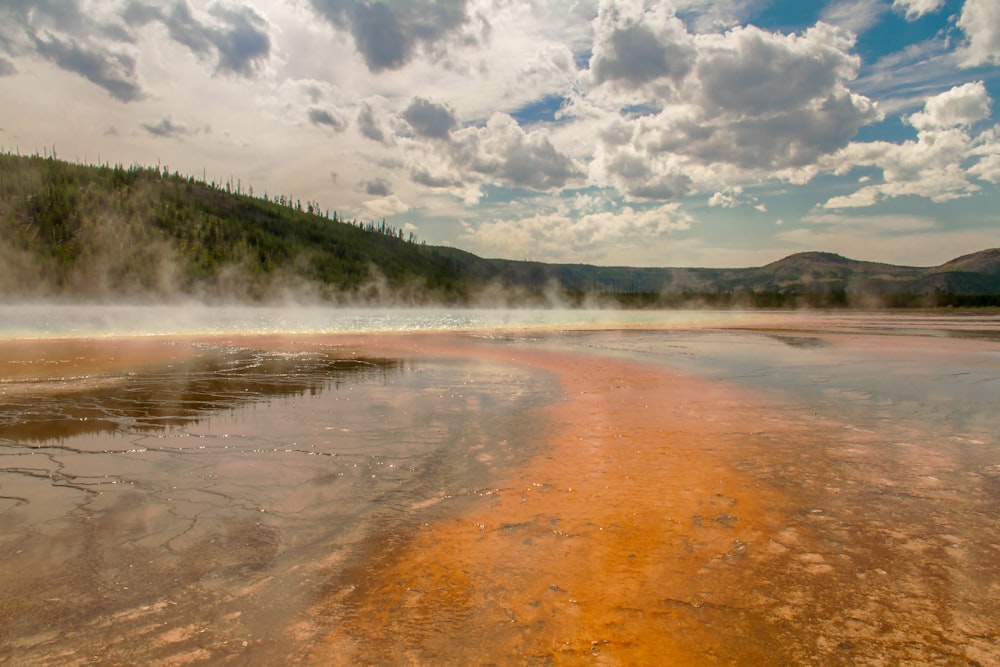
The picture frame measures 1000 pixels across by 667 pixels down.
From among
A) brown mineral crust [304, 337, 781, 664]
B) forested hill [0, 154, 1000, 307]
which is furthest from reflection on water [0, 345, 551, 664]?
forested hill [0, 154, 1000, 307]

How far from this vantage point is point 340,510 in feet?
20.0

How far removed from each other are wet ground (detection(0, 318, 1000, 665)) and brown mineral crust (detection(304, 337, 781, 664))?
26 millimetres

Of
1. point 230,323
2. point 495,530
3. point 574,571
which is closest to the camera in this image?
point 574,571

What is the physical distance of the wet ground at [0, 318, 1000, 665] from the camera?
376 centimetres

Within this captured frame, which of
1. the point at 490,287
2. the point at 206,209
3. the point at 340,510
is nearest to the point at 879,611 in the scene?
the point at 340,510

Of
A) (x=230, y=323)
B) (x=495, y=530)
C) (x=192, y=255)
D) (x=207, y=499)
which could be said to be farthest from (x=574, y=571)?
(x=192, y=255)

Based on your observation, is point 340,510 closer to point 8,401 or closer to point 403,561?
point 403,561

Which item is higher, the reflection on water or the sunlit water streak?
the sunlit water streak

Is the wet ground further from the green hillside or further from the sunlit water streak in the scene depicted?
the green hillside

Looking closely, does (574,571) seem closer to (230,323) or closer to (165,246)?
(230,323)

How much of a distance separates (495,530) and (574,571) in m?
1.09

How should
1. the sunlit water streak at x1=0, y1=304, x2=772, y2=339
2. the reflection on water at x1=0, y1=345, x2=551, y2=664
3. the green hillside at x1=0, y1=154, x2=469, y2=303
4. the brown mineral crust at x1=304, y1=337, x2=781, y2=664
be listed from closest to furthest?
the brown mineral crust at x1=304, y1=337, x2=781, y2=664, the reflection on water at x1=0, y1=345, x2=551, y2=664, the sunlit water streak at x1=0, y1=304, x2=772, y2=339, the green hillside at x1=0, y1=154, x2=469, y2=303

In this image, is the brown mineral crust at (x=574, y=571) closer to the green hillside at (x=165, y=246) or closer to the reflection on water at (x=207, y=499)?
the reflection on water at (x=207, y=499)

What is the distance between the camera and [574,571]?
4750 millimetres
